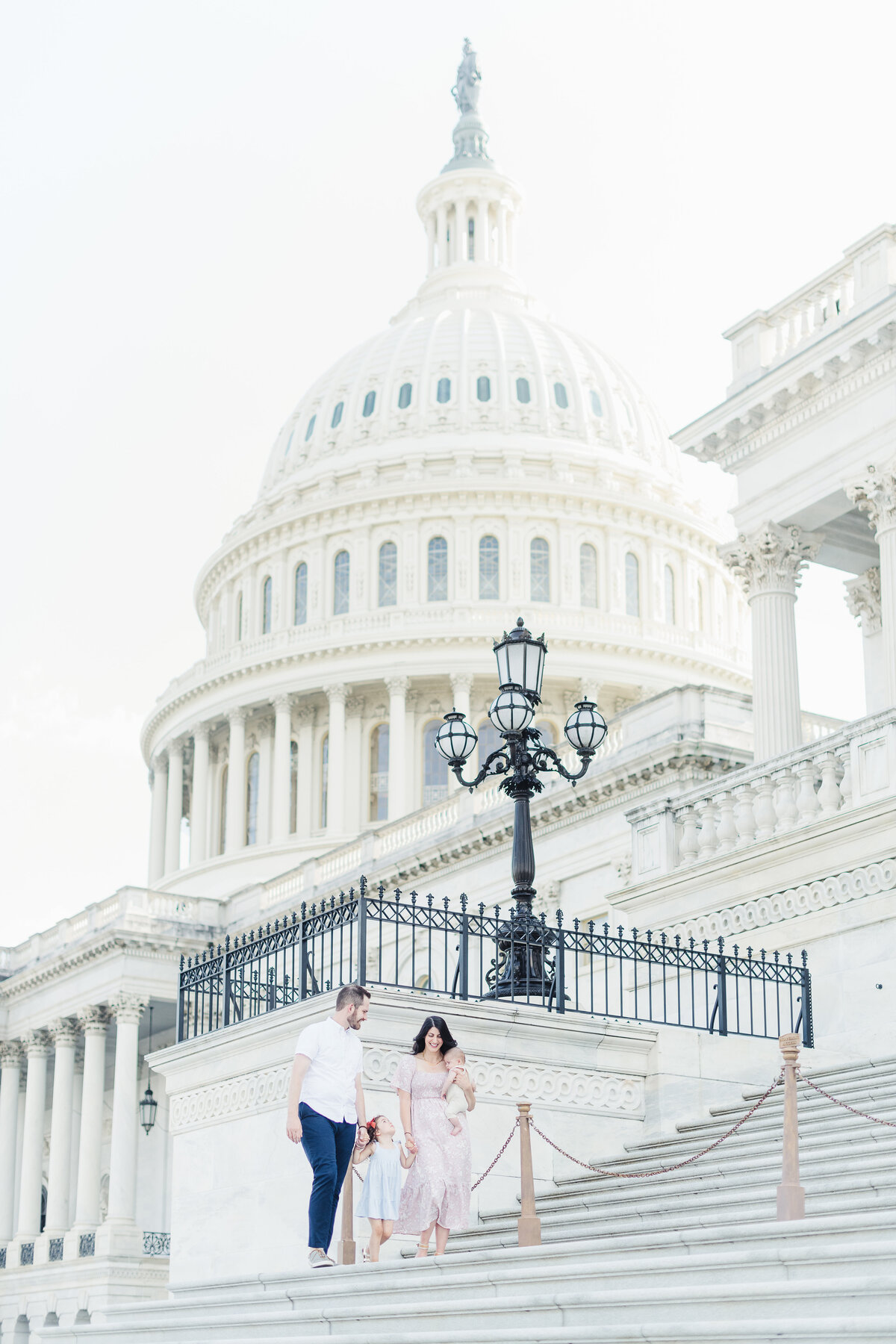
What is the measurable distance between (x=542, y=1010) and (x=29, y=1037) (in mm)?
50271

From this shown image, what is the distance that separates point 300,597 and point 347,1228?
64015 millimetres

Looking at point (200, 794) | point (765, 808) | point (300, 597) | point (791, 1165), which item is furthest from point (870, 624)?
point (200, 794)

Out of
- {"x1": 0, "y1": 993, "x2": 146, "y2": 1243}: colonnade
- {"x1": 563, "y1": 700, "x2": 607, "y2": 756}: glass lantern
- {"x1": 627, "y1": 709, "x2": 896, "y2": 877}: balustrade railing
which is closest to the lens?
{"x1": 563, "y1": 700, "x2": 607, "y2": 756}: glass lantern

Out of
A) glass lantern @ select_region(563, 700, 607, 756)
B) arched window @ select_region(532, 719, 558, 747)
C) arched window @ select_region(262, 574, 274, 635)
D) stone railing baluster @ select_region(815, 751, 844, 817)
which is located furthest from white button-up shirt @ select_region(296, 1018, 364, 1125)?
arched window @ select_region(262, 574, 274, 635)

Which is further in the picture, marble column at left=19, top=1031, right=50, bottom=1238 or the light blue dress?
marble column at left=19, top=1031, right=50, bottom=1238

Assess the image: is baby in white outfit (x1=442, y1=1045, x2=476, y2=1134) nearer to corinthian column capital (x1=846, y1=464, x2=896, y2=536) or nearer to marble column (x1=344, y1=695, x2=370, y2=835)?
corinthian column capital (x1=846, y1=464, x2=896, y2=536)

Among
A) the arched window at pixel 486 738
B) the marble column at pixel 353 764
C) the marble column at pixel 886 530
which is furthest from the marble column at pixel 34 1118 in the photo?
the marble column at pixel 886 530

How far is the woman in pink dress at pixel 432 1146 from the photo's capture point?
14.2 metres

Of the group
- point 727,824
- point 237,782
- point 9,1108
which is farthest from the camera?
point 237,782

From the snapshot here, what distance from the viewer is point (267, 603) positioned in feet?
262

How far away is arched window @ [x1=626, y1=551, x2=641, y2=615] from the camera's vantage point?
248 ft

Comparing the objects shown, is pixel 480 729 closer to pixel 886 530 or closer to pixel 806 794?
pixel 886 530

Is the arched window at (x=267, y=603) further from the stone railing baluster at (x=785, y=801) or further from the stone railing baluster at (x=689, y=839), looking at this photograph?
the stone railing baluster at (x=785, y=801)

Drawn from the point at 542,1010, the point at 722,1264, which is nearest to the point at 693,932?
the point at 542,1010
